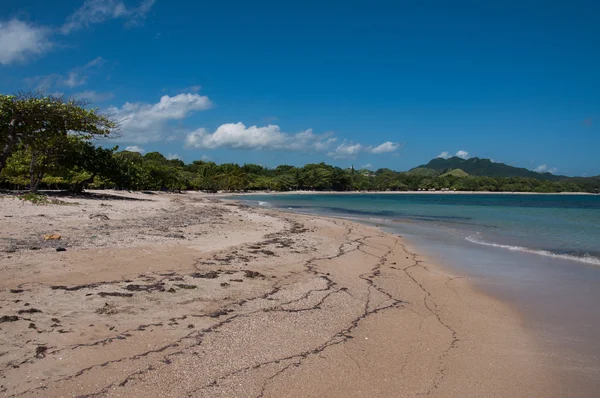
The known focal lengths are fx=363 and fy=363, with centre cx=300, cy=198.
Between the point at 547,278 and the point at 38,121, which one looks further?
the point at 38,121

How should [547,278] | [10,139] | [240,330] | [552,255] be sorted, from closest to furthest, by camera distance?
[240,330], [547,278], [552,255], [10,139]

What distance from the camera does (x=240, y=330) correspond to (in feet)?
17.5

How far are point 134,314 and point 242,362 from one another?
7.15 feet

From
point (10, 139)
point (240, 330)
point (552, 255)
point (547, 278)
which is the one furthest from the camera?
point (10, 139)

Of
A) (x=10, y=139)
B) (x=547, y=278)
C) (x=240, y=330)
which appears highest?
(x=10, y=139)

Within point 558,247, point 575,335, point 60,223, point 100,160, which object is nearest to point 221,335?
point 575,335

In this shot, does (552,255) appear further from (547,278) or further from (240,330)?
(240,330)

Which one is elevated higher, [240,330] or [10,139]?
[10,139]

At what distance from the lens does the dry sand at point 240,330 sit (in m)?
4.00

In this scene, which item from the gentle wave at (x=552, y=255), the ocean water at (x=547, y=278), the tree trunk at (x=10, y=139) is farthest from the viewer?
the tree trunk at (x=10, y=139)

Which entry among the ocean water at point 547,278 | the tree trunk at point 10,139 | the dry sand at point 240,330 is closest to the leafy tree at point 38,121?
the tree trunk at point 10,139

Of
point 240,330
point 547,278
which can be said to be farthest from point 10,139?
point 547,278

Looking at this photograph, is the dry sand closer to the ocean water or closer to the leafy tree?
the ocean water

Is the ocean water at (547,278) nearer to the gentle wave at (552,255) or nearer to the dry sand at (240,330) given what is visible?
the gentle wave at (552,255)
